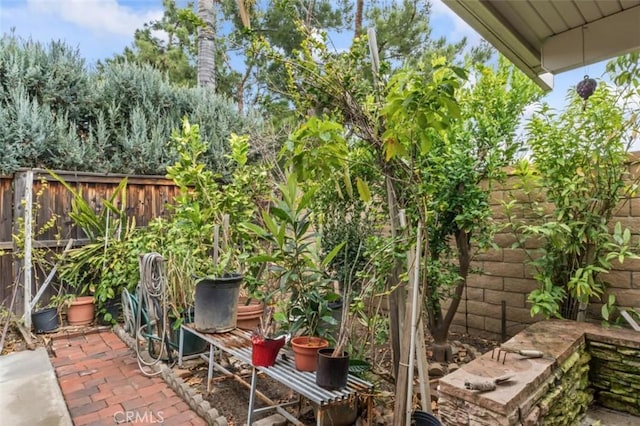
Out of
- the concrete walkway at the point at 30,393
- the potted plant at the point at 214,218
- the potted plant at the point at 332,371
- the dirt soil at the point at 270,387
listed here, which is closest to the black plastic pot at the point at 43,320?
the concrete walkway at the point at 30,393

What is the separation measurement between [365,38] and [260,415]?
2410 mm

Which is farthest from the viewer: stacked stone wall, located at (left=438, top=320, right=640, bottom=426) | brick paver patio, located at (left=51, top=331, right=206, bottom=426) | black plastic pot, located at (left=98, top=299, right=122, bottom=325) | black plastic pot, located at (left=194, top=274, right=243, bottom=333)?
black plastic pot, located at (left=98, top=299, right=122, bottom=325)

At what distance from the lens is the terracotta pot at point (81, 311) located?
411 centimetres

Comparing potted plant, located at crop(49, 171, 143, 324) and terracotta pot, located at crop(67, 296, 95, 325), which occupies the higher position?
potted plant, located at crop(49, 171, 143, 324)

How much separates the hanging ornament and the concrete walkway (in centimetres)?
392

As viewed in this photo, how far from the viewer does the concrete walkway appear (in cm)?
223

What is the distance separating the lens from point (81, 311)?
415 cm

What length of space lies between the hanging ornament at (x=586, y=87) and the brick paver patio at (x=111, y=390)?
3329 mm

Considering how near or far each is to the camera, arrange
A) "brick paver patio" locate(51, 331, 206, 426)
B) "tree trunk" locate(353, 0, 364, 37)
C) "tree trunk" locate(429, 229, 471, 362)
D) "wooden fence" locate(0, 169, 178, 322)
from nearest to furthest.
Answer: "brick paver patio" locate(51, 331, 206, 426)
"tree trunk" locate(429, 229, 471, 362)
"wooden fence" locate(0, 169, 178, 322)
"tree trunk" locate(353, 0, 364, 37)

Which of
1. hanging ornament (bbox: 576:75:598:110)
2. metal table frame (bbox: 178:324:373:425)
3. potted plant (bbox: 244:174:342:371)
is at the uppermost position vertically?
hanging ornament (bbox: 576:75:598:110)

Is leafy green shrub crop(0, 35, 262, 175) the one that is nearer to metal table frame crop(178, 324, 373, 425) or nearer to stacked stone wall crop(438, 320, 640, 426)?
metal table frame crop(178, 324, 373, 425)

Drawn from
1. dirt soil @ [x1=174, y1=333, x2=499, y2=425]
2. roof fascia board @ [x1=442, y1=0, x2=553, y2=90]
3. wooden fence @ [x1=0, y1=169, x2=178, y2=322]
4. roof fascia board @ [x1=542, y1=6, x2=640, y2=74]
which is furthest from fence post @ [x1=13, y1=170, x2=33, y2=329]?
roof fascia board @ [x1=542, y1=6, x2=640, y2=74]

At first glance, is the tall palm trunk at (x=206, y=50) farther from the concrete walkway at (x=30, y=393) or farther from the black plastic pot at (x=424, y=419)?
the black plastic pot at (x=424, y=419)

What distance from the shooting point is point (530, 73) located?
7.73 ft
